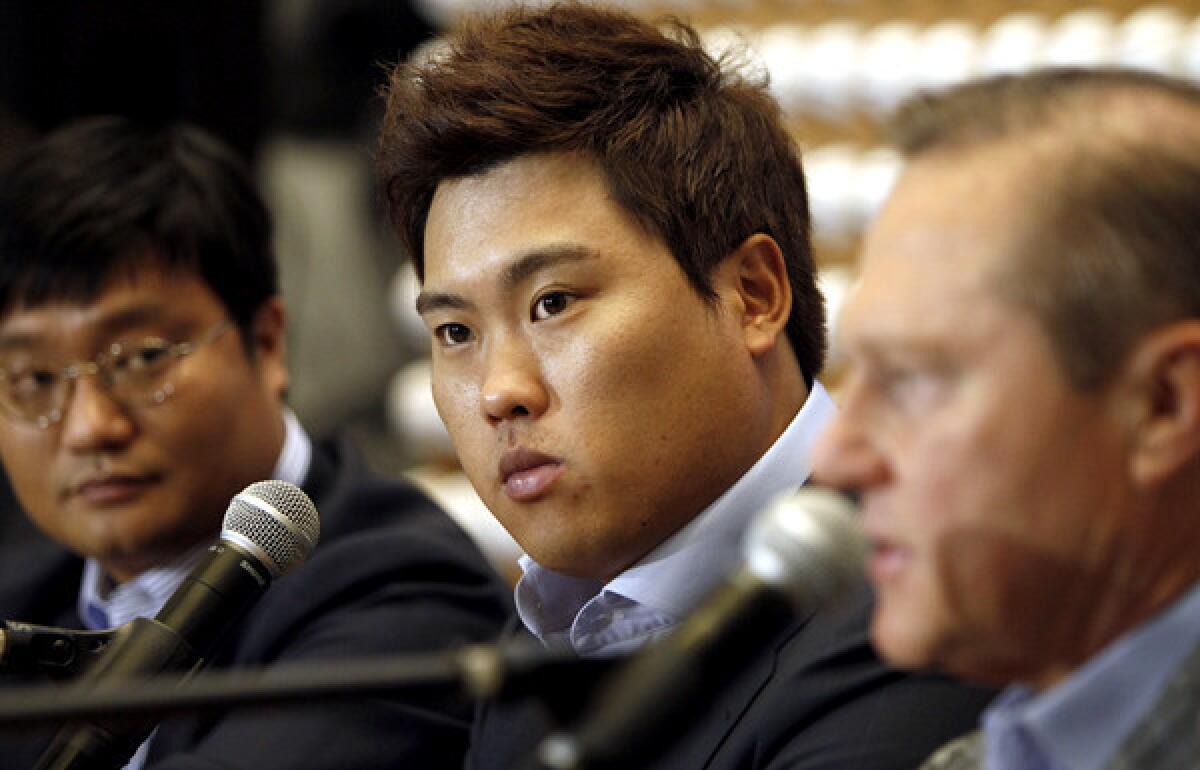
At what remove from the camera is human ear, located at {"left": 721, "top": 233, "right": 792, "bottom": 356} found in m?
1.71

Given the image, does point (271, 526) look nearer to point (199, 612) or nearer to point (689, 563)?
point (199, 612)

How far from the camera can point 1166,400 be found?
1034mm

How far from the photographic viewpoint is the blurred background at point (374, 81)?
363 cm

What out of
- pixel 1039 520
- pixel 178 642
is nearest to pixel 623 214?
pixel 178 642

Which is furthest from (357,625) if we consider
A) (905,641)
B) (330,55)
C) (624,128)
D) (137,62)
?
(330,55)

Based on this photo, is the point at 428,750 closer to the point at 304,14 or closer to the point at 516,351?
the point at 516,351

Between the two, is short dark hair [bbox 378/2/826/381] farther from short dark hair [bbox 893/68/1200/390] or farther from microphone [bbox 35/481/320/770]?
short dark hair [bbox 893/68/1200/390]

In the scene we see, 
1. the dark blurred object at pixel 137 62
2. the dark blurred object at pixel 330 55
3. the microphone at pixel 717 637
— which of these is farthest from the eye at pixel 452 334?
the dark blurred object at pixel 330 55

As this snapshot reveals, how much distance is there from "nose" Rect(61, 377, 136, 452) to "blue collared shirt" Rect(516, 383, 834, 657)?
727 mm

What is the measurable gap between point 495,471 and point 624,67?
0.43 m

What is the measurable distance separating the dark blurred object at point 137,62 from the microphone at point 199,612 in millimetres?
2782

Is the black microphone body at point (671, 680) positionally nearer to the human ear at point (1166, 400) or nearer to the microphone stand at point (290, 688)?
the microphone stand at point (290, 688)

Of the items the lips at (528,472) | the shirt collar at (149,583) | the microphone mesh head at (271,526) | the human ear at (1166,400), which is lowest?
the shirt collar at (149,583)

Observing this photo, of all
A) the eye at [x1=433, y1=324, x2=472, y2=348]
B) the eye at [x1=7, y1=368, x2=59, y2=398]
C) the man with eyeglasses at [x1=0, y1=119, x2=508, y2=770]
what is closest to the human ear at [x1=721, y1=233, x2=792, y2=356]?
the eye at [x1=433, y1=324, x2=472, y2=348]
